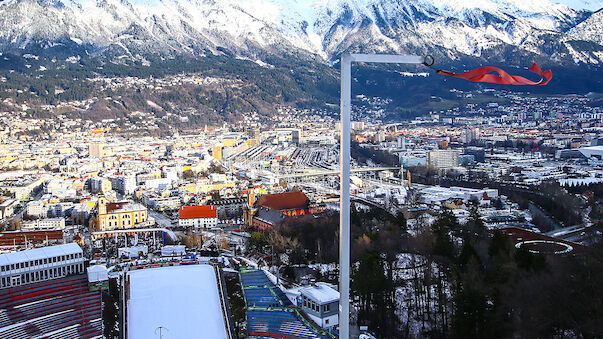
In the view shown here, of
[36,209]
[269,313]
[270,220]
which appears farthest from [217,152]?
[269,313]

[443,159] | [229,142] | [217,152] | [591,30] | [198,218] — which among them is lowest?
[198,218]

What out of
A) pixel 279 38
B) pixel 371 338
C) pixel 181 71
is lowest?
pixel 371 338

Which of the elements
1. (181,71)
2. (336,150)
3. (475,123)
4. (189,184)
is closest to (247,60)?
(181,71)

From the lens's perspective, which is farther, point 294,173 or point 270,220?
point 294,173

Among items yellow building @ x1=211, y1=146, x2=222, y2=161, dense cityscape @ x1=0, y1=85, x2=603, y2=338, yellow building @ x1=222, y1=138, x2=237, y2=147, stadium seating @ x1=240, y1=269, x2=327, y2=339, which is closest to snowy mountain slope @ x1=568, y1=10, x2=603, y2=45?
dense cityscape @ x1=0, y1=85, x2=603, y2=338

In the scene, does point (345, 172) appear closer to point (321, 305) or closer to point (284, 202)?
point (321, 305)

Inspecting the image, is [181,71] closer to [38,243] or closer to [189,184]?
[189,184]
